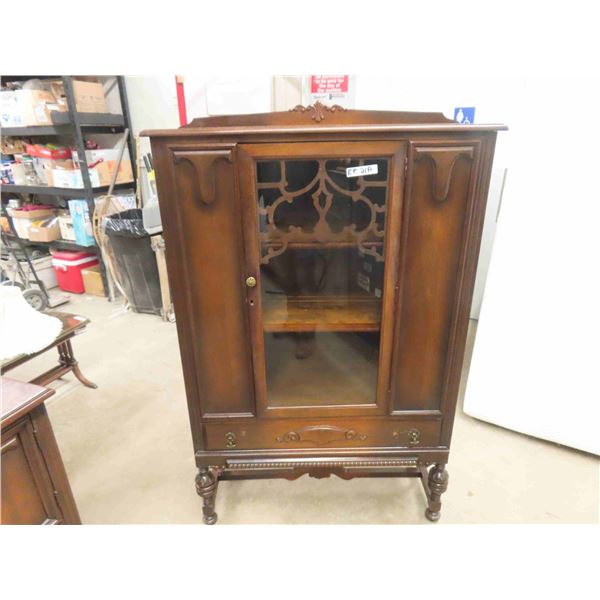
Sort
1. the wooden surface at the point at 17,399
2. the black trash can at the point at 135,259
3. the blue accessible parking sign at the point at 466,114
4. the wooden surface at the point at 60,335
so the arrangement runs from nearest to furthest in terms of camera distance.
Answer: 1. the wooden surface at the point at 17,399
2. the wooden surface at the point at 60,335
3. the blue accessible parking sign at the point at 466,114
4. the black trash can at the point at 135,259

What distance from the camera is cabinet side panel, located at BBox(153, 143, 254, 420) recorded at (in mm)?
881

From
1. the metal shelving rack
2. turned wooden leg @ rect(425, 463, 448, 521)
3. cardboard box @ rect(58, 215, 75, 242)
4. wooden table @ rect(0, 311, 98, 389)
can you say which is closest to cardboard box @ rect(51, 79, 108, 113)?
the metal shelving rack

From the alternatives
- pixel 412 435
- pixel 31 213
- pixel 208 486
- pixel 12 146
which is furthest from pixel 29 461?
pixel 12 146

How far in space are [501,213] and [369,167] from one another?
81 cm

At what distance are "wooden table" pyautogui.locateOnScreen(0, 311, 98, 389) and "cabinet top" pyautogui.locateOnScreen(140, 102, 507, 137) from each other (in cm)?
111

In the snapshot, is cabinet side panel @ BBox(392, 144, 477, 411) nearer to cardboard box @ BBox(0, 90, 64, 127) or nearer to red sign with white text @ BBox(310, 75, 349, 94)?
red sign with white text @ BBox(310, 75, 349, 94)

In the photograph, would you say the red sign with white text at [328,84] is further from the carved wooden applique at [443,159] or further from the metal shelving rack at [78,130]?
the metal shelving rack at [78,130]

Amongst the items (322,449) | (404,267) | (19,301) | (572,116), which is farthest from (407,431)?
(19,301)

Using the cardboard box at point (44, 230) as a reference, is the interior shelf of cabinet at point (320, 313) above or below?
above

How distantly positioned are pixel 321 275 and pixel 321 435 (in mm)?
466

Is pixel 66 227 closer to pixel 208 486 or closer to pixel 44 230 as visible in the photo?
pixel 44 230

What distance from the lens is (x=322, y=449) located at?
118 centimetres

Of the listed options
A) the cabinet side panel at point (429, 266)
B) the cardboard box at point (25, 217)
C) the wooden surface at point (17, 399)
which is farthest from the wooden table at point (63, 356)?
the cardboard box at point (25, 217)

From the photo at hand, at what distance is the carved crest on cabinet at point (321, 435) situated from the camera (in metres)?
1.16
